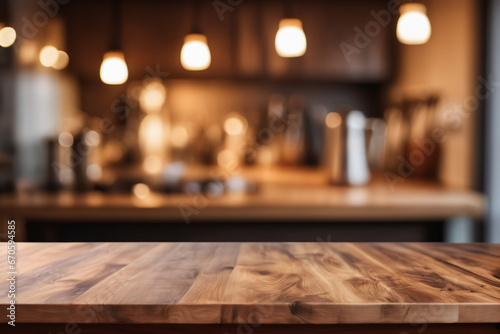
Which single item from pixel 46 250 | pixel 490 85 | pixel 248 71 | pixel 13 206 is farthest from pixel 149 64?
pixel 46 250

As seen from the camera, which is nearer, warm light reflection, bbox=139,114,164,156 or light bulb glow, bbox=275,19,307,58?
light bulb glow, bbox=275,19,307,58

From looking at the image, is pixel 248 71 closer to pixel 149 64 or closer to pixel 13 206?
pixel 149 64

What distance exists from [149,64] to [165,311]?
2468 mm

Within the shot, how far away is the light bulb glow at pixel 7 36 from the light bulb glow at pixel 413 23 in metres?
1.89

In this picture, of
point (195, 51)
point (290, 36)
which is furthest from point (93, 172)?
point (290, 36)

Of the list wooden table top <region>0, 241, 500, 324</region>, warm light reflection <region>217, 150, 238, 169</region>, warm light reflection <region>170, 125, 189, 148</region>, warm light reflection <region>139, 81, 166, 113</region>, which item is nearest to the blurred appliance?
wooden table top <region>0, 241, 500, 324</region>

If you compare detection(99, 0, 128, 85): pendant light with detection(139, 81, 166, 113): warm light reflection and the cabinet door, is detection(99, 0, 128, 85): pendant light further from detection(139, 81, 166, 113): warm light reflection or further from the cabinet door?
detection(139, 81, 166, 113): warm light reflection

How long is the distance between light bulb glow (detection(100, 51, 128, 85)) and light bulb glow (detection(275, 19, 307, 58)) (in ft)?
2.00

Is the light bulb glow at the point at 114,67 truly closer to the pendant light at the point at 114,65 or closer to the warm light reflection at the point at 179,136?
the pendant light at the point at 114,65

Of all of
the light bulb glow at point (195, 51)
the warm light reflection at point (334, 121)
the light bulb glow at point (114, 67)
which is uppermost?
the light bulb glow at point (195, 51)

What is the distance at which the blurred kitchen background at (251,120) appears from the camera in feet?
6.21

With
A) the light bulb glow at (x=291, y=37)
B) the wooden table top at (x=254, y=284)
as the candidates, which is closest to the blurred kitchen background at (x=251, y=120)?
the light bulb glow at (x=291, y=37)

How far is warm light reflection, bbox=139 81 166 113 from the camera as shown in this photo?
371cm

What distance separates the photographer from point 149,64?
2.96m
